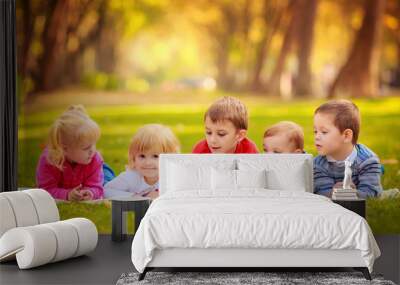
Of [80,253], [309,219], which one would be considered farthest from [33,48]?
[309,219]

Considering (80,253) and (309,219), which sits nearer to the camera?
(309,219)

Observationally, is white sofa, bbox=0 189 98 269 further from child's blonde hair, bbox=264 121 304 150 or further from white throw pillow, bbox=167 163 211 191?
child's blonde hair, bbox=264 121 304 150

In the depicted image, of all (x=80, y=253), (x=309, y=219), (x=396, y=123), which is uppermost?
(x=396, y=123)

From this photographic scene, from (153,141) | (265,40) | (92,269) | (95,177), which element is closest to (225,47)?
(265,40)

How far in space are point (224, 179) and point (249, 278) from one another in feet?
5.84

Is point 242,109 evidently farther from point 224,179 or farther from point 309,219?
point 309,219

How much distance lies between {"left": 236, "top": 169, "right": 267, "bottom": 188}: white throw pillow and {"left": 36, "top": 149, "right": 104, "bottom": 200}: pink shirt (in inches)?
76.1

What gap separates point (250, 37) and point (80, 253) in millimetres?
3511

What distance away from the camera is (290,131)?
8852 mm

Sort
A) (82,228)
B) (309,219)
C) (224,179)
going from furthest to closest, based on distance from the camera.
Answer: (224,179), (82,228), (309,219)

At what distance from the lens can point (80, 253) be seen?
6996mm

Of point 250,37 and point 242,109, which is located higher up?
point 250,37

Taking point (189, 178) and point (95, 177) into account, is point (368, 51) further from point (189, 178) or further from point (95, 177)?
point (95, 177)

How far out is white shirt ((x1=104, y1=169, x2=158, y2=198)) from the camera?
29.0 feet
